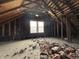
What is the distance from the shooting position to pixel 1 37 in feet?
27.3

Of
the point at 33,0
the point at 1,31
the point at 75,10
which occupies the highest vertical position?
the point at 33,0

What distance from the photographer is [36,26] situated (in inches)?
384

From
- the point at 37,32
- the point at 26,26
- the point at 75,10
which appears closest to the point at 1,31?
the point at 26,26

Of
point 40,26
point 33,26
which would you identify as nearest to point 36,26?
point 33,26

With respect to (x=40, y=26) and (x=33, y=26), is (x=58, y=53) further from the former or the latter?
(x=40, y=26)

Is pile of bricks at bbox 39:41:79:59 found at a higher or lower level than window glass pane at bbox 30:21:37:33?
lower

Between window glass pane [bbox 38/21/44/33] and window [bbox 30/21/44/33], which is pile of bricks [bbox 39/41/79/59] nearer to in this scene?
window [bbox 30/21/44/33]

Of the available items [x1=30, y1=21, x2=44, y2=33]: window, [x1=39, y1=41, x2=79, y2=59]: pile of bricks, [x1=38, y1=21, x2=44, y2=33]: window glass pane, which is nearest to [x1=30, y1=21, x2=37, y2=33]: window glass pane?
[x1=30, y1=21, x2=44, y2=33]: window

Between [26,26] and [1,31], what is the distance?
80.7 inches

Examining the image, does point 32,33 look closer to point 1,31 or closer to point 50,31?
point 50,31

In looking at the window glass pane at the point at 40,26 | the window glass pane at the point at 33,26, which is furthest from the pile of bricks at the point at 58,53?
the window glass pane at the point at 40,26

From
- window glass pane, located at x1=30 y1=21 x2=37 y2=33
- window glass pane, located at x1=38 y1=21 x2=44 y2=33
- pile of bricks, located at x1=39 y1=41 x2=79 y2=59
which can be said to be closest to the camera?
pile of bricks, located at x1=39 y1=41 x2=79 y2=59

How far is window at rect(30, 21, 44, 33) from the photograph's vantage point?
379 inches

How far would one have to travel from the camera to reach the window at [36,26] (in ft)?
31.6
